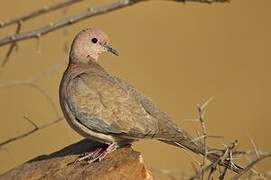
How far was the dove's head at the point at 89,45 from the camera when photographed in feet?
20.4

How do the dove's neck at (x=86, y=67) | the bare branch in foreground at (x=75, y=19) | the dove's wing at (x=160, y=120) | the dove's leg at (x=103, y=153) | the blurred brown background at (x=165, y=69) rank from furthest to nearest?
1. the blurred brown background at (x=165, y=69)
2. the dove's neck at (x=86, y=67)
3. the dove's wing at (x=160, y=120)
4. the dove's leg at (x=103, y=153)
5. the bare branch in foreground at (x=75, y=19)

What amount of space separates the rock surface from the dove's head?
61 centimetres

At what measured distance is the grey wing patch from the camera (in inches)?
224

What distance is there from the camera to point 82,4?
1458 cm

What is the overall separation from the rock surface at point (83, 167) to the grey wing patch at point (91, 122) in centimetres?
15

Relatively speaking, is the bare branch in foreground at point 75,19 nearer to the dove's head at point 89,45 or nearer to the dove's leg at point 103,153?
the dove's leg at point 103,153

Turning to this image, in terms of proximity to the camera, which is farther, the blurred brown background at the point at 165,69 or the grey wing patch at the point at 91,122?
Result: the blurred brown background at the point at 165,69

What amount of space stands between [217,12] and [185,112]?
318 cm

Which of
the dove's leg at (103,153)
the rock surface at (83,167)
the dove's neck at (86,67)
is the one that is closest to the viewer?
the rock surface at (83,167)

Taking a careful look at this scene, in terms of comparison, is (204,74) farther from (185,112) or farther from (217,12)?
(217,12)

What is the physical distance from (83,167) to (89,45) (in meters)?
1.03

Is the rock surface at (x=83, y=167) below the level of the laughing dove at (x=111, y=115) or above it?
below

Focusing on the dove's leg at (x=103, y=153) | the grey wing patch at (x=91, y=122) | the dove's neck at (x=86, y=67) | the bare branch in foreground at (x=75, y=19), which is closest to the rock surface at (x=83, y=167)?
the dove's leg at (x=103, y=153)

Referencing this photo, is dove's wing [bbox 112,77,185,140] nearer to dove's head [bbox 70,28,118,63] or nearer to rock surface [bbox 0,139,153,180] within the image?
rock surface [bbox 0,139,153,180]
